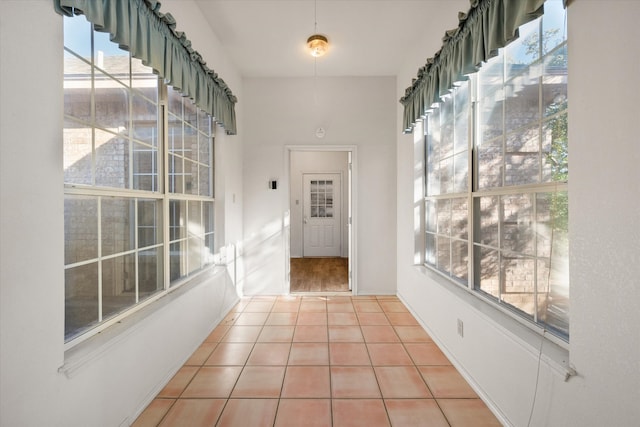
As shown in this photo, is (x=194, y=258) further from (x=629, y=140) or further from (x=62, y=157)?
(x=629, y=140)

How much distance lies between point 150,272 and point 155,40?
4.76ft

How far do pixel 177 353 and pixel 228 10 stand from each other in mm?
2798

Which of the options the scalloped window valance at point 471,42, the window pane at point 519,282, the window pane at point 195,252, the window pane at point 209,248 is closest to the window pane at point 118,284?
the window pane at point 195,252

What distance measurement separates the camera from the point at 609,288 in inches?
43.9

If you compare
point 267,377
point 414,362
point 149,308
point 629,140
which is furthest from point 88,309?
point 629,140

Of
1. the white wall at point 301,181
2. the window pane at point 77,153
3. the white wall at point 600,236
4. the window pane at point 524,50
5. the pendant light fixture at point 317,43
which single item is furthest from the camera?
the white wall at point 301,181

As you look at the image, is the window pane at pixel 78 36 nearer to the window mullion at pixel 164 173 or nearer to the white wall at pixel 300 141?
the window mullion at pixel 164 173

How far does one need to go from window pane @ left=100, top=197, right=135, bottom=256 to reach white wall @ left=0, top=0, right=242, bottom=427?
0.40 metres

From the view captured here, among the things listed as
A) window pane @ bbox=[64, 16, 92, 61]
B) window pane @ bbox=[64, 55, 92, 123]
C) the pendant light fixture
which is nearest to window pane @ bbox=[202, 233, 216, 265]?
window pane @ bbox=[64, 55, 92, 123]

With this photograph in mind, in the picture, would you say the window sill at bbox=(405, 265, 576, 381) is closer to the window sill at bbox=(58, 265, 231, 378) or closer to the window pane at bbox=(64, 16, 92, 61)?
the window sill at bbox=(58, 265, 231, 378)

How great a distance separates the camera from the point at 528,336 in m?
1.58

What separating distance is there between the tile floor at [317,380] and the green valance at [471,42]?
6.65ft

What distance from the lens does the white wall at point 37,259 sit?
107 centimetres

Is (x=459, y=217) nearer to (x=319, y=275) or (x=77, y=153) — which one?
(x=77, y=153)
